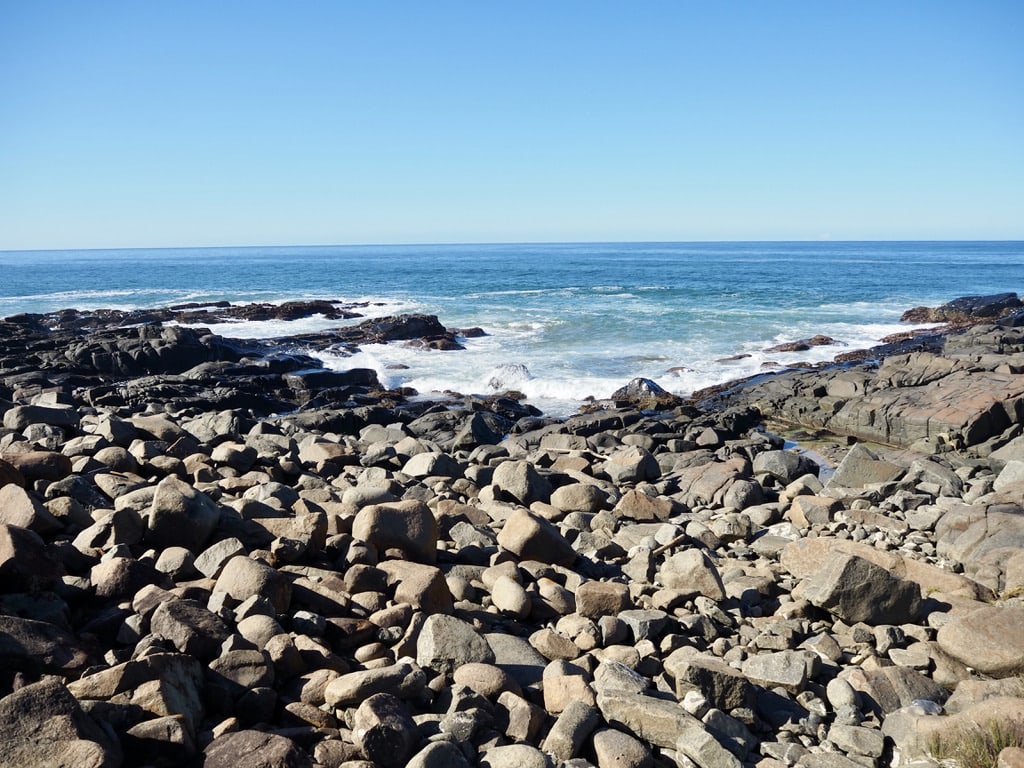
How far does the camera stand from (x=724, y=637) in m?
Answer: 6.08

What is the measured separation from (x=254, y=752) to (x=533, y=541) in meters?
3.93

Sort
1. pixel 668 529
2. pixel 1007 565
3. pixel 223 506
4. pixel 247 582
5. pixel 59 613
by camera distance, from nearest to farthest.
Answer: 1. pixel 59 613
2. pixel 247 582
3. pixel 223 506
4. pixel 1007 565
5. pixel 668 529

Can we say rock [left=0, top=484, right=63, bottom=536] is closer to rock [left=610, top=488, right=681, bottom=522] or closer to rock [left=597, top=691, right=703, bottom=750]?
rock [left=597, top=691, right=703, bottom=750]

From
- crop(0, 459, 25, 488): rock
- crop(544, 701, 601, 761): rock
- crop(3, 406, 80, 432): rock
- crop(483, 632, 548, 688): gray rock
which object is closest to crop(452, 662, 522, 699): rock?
crop(483, 632, 548, 688): gray rock

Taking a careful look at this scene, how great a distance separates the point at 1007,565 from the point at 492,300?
1613 inches

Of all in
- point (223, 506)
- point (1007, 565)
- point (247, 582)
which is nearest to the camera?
point (247, 582)

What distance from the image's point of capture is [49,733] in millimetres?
3225

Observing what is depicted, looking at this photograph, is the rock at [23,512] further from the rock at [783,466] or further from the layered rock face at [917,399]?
the layered rock face at [917,399]

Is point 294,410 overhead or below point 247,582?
below

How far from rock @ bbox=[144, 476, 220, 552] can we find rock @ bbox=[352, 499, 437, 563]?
1202 mm

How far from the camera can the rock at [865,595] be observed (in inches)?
242

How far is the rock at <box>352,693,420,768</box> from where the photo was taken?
3674 millimetres

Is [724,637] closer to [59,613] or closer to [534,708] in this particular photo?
[534,708]

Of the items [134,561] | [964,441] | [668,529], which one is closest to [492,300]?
[964,441]
